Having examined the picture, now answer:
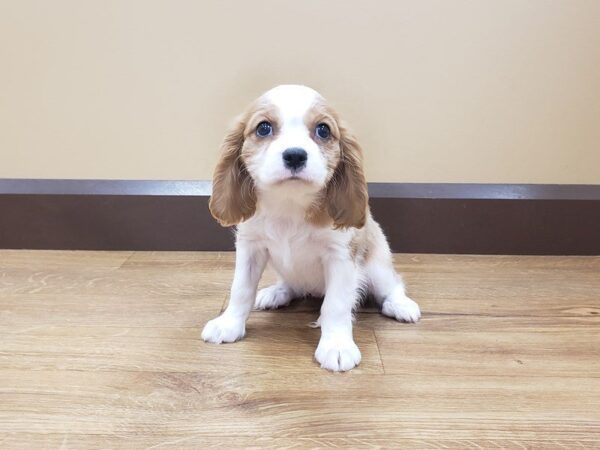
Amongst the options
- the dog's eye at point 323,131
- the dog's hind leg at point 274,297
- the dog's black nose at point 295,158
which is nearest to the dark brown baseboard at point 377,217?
the dog's hind leg at point 274,297

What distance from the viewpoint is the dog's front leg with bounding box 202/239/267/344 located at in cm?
144

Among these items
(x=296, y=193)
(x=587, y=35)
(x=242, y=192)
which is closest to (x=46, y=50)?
(x=242, y=192)

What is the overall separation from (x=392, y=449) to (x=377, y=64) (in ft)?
5.05

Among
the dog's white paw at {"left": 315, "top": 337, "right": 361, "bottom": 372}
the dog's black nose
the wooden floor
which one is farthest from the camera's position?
the dog's white paw at {"left": 315, "top": 337, "right": 361, "bottom": 372}

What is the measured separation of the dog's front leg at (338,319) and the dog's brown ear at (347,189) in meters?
0.13

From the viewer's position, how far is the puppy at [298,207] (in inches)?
49.6

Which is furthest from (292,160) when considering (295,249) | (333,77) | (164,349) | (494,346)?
(333,77)

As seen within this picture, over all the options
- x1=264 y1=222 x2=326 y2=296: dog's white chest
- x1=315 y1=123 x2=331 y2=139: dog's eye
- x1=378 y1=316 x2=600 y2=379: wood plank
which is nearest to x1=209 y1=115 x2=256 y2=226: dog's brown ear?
x1=264 y1=222 x2=326 y2=296: dog's white chest

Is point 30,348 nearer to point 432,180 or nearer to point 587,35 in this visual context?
point 432,180

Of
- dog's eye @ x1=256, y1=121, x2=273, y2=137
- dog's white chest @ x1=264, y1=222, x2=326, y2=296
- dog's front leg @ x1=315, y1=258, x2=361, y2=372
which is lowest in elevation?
dog's front leg @ x1=315, y1=258, x2=361, y2=372

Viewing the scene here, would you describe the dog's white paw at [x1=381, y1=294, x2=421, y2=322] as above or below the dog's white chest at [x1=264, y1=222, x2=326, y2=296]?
below

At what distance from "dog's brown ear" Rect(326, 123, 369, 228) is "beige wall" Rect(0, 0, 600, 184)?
29.9 inches

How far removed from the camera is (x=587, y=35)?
2.03m

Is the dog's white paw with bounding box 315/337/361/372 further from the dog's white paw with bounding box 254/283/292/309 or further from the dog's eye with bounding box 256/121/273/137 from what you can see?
the dog's eye with bounding box 256/121/273/137
